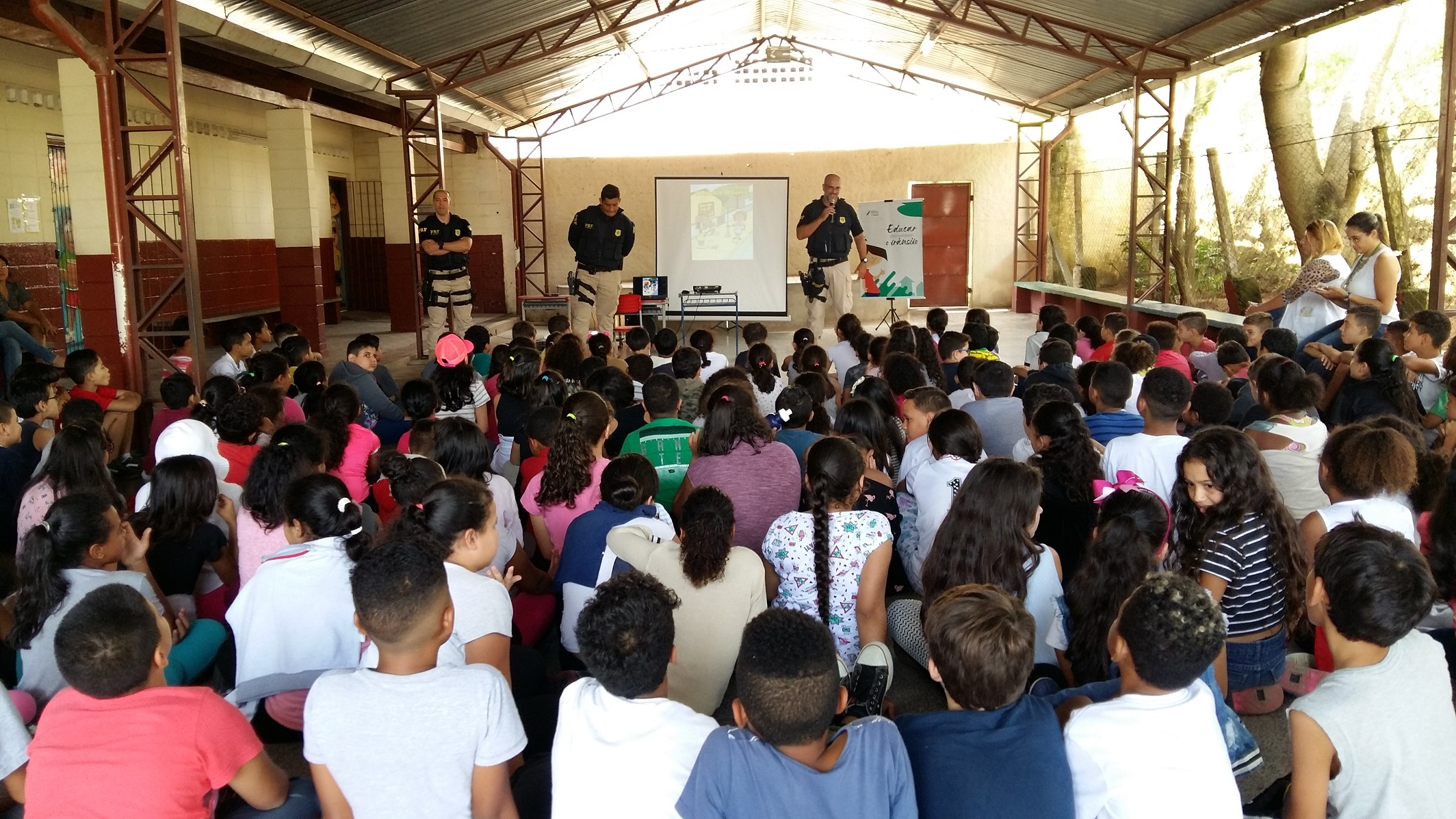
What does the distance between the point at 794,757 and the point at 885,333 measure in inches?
411

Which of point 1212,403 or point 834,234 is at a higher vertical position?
point 834,234

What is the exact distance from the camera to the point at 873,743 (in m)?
1.68

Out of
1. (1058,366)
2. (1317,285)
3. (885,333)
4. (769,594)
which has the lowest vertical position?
(769,594)

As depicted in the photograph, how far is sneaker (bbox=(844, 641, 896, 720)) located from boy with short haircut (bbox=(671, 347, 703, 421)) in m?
2.44

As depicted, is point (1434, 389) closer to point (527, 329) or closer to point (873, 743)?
point (873, 743)

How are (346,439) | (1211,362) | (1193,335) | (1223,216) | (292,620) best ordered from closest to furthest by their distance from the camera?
(292,620) < (346,439) < (1211,362) < (1193,335) < (1223,216)

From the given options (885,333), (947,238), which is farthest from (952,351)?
(947,238)

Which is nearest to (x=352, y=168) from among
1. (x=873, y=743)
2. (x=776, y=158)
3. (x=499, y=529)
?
(x=776, y=158)

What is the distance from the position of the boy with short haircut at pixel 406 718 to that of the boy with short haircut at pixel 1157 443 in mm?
2221

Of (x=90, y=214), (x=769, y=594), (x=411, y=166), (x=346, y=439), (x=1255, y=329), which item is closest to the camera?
(x=769, y=594)

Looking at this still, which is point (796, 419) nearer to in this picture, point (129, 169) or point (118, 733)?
point (118, 733)

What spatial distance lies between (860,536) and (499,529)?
3.94 feet

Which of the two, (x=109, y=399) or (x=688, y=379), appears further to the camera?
(x=109, y=399)

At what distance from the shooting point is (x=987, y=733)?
1757 mm
